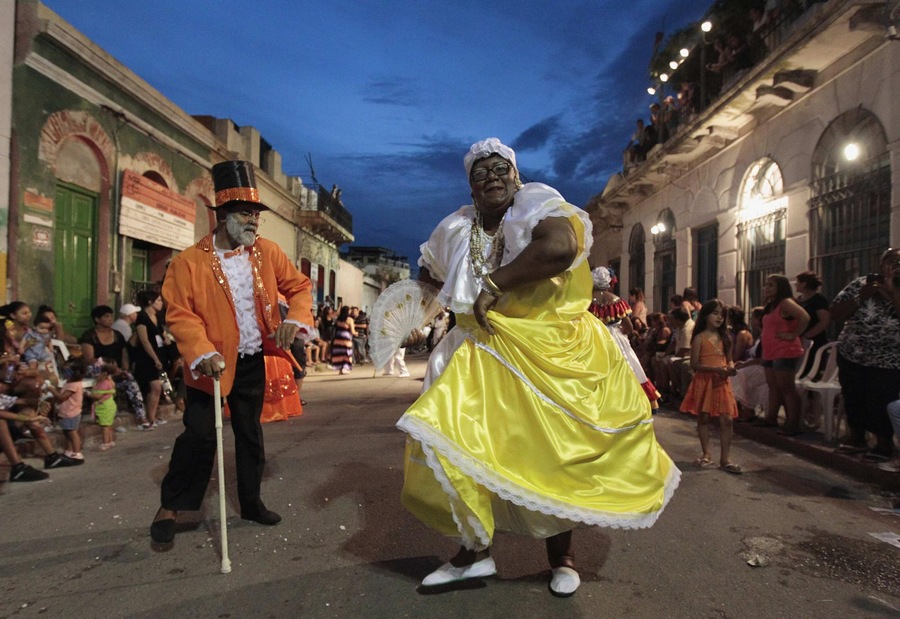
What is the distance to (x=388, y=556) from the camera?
3318 mm

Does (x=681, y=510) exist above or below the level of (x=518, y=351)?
below

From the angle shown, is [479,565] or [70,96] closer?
[479,565]

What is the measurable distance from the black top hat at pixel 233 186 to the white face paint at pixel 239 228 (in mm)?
80

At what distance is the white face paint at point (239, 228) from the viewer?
3.69 m

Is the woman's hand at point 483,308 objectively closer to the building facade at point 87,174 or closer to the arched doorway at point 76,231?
the building facade at point 87,174

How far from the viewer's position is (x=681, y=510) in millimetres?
4258

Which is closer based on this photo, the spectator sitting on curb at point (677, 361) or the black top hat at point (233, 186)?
the black top hat at point (233, 186)

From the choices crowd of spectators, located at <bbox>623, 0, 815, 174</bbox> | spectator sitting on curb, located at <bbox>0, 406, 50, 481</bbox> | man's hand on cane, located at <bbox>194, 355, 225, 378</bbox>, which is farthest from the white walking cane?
crowd of spectators, located at <bbox>623, 0, 815, 174</bbox>

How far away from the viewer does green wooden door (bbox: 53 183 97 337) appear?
9.71m

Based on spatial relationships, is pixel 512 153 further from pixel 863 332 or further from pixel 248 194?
pixel 863 332

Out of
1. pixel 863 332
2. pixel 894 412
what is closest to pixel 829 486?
pixel 894 412

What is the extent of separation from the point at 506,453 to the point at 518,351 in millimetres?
438

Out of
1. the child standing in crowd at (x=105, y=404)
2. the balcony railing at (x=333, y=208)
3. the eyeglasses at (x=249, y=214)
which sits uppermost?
the balcony railing at (x=333, y=208)

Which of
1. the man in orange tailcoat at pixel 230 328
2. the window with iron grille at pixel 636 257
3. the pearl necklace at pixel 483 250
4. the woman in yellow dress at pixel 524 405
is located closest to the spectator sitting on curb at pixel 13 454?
the man in orange tailcoat at pixel 230 328
